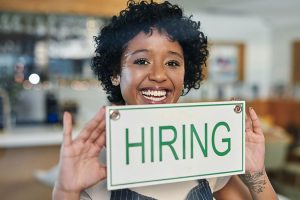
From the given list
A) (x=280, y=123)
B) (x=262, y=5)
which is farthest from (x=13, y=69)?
(x=280, y=123)

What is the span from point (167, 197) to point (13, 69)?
4.01 ft

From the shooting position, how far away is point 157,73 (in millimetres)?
308

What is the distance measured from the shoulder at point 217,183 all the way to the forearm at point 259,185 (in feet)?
0.06

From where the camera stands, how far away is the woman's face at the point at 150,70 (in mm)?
310

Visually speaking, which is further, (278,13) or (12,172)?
(278,13)

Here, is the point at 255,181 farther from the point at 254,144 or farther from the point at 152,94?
the point at 152,94

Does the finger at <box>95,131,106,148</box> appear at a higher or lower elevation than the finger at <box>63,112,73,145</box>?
lower

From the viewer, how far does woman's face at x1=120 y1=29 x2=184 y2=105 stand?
310mm

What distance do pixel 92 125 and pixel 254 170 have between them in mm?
170

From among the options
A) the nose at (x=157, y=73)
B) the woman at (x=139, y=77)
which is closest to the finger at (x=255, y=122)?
the woman at (x=139, y=77)

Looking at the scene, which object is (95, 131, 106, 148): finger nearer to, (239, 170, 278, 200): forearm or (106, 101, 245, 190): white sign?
(106, 101, 245, 190): white sign

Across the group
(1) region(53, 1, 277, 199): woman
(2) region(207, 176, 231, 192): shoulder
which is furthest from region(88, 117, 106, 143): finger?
(2) region(207, 176, 231, 192): shoulder

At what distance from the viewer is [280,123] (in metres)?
3.41

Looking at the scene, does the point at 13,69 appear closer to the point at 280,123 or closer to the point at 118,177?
the point at 118,177
